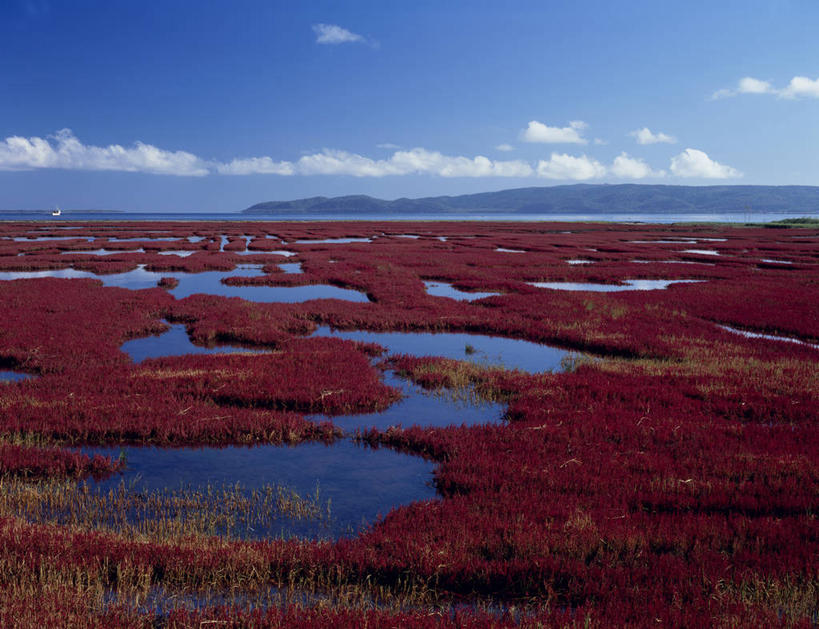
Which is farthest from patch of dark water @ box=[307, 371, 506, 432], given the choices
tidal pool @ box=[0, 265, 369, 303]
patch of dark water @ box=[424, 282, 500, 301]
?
tidal pool @ box=[0, 265, 369, 303]

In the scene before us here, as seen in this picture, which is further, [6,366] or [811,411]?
[6,366]

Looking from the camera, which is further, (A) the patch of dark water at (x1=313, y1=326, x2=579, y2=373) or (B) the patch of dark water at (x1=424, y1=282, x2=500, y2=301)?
(B) the patch of dark water at (x1=424, y1=282, x2=500, y2=301)

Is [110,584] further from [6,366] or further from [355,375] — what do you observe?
[6,366]

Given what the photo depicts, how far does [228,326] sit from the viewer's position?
728 inches

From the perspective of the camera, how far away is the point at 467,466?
8.25 metres

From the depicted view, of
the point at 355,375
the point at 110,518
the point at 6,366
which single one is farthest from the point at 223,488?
the point at 6,366

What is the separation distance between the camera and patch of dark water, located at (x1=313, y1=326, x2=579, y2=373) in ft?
50.5

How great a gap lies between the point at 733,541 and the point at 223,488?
6.45m

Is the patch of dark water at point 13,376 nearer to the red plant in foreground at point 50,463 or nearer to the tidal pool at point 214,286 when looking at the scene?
the red plant in foreground at point 50,463

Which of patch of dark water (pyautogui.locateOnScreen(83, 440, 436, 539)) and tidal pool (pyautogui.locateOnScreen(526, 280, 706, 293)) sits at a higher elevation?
Answer: tidal pool (pyautogui.locateOnScreen(526, 280, 706, 293))

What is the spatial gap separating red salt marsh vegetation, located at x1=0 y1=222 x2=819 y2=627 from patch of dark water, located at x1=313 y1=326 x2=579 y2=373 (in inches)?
28.6

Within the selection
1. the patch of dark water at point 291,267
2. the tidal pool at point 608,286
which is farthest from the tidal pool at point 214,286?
the tidal pool at point 608,286

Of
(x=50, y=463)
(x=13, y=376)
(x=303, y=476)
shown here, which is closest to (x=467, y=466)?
(x=303, y=476)

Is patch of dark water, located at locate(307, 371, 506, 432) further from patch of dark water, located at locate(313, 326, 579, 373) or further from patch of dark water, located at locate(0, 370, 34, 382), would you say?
patch of dark water, located at locate(0, 370, 34, 382)
